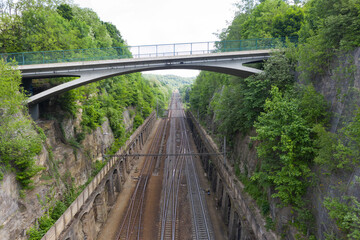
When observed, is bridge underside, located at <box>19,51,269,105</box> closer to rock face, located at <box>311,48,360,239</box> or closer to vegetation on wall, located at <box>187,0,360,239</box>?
vegetation on wall, located at <box>187,0,360,239</box>

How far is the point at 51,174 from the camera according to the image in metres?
14.7

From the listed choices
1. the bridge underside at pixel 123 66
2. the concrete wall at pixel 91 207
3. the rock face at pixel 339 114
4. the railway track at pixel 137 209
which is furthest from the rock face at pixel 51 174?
the rock face at pixel 339 114

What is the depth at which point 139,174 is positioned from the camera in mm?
29453

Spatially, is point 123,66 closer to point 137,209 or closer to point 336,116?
point 137,209

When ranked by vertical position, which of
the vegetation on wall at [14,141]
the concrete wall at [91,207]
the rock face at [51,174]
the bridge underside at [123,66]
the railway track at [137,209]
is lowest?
the railway track at [137,209]

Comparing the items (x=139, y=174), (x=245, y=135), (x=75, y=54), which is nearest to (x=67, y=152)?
(x=75, y=54)

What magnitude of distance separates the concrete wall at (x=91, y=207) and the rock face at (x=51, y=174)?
4.87 ft

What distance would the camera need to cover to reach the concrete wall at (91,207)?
42.4 ft

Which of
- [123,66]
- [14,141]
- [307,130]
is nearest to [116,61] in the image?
[123,66]

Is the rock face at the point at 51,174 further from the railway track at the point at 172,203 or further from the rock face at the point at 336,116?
the rock face at the point at 336,116

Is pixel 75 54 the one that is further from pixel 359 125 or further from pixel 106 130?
pixel 359 125

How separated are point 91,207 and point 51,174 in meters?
4.56

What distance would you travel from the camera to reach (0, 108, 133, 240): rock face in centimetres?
1071

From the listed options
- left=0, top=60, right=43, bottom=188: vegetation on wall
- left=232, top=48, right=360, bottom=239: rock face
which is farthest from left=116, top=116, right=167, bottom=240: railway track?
left=232, top=48, right=360, bottom=239: rock face
